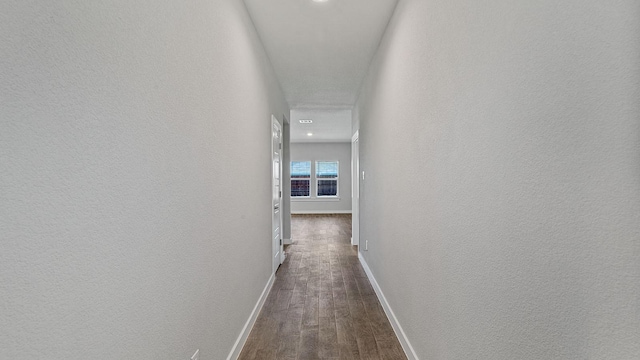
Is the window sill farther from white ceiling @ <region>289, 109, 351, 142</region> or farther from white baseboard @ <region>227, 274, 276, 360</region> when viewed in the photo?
white baseboard @ <region>227, 274, 276, 360</region>

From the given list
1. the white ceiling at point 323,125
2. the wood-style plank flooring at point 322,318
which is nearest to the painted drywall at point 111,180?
the wood-style plank flooring at point 322,318

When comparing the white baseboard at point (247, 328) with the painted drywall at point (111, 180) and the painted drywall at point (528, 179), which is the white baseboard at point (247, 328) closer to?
the painted drywall at point (111, 180)

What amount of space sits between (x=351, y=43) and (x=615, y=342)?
304 cm

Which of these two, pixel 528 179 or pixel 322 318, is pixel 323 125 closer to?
pixel 322 318

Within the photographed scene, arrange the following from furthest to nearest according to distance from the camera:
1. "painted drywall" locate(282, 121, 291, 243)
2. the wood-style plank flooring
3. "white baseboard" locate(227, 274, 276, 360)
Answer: "painted drywall" locate(282, 121, 291, 243) < the wood-style plank flooring < "white baseboard" locate(227, 274, 276, 360)

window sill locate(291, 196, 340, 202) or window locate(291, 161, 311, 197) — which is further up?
window locate(291, 161, 311, 197)

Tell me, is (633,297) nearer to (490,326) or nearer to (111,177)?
(490,326)

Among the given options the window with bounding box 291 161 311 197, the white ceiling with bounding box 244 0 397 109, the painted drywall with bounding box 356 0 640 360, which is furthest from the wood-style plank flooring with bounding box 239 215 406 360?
the window with bounding box 291 161 311 197

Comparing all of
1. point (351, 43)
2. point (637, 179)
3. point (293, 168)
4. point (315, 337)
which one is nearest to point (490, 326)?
point (637, 179)

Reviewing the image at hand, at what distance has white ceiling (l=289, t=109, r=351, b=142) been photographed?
642 centimetres

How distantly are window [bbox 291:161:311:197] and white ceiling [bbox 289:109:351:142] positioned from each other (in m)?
1.01

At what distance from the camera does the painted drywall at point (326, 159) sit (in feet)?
37.1

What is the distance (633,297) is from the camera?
64 centimetres

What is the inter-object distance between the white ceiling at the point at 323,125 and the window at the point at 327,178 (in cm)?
95
